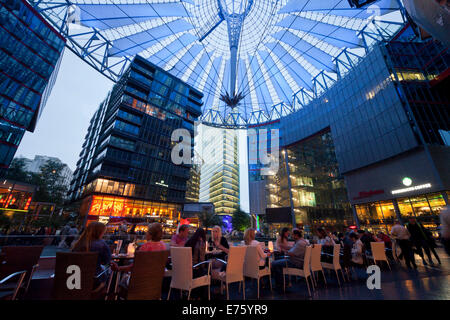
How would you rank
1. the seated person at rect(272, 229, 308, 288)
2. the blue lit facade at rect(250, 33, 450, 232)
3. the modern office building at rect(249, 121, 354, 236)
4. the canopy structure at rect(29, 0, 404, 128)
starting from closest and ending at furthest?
the seated person at rect(272, 229, 308, 288) < the blue lit facade at rect(250, 33, 450, 232) < the canopy structure at rect(29, 0, 404, 128) < the modern office building at rect(249, 121, 354, 236)

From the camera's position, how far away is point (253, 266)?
5035 millimetres

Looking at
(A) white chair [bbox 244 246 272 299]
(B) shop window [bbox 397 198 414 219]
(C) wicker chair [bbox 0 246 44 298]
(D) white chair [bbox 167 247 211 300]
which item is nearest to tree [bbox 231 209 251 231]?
(B) shop window [bbox 397 198 414 219]

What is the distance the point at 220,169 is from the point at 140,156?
6209cm

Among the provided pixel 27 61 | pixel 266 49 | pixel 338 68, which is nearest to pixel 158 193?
pixel 27 61

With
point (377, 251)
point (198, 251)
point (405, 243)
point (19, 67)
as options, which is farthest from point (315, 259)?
point (19, 67)

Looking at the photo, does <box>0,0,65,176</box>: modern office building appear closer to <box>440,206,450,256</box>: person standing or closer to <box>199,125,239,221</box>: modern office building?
<box>440,206,450,256</box>: person standing

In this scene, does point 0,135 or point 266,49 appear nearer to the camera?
point 0,135

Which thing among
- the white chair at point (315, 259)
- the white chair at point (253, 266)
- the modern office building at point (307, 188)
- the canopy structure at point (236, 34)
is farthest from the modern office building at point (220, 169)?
the white chair at point (253, 266)

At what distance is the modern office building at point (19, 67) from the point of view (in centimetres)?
2517

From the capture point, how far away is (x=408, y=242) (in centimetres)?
782

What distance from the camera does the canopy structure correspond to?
22047 millimetres

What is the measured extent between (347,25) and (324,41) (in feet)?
9.70

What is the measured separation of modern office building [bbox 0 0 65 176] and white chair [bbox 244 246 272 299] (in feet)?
119
